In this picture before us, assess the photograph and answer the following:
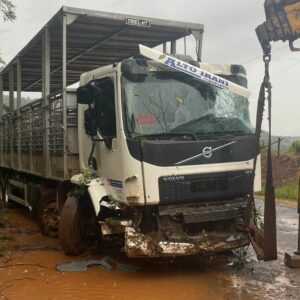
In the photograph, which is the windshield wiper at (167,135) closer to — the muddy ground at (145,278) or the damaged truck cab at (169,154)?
the damaged truck cab at (169,154)

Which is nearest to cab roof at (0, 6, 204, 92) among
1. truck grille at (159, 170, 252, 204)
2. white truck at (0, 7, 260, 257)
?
white truck at (0, 7, 260, 257)

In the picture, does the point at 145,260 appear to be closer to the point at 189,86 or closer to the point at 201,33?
the point at 189,86

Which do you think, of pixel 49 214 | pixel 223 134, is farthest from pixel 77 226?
pixel 223 134

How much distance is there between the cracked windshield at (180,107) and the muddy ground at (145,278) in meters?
1.78

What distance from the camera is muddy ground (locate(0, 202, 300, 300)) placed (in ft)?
17.9

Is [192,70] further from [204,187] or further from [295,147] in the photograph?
[295,147]

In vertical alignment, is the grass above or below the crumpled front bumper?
below

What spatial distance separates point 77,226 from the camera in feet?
22.5

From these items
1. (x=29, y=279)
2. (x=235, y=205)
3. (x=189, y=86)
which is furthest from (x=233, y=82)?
(x=29, y=279)

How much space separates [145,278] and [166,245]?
637 mm

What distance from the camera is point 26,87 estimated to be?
13.6m

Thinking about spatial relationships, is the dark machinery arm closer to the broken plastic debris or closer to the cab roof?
the cab roof

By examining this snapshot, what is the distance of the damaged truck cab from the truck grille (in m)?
0.01

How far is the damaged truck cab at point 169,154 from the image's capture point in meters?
5.77
